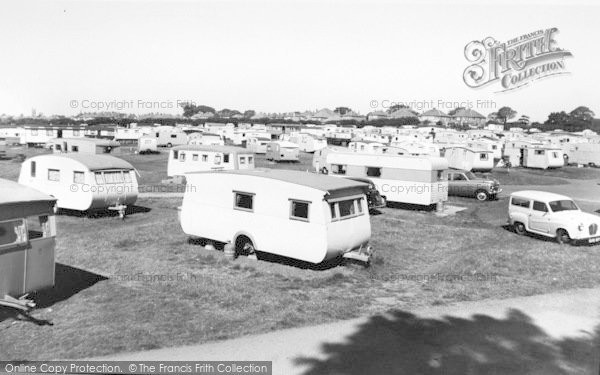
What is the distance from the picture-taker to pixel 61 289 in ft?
39.7

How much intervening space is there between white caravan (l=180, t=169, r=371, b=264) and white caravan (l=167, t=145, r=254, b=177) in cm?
1505

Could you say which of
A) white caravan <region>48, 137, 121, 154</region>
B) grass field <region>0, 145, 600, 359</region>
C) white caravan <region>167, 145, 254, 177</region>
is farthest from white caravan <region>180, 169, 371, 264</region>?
white caravan <region>48, 137, 121, 154</region>

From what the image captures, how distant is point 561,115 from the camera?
116 metres

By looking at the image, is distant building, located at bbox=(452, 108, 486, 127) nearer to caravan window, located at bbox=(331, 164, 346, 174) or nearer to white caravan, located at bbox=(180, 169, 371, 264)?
caravan window, located at bbox=(331, 164, 346, 174)

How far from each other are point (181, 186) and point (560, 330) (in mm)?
25228

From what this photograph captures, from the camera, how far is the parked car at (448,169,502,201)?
90.7ft

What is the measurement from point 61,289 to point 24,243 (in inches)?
87.4

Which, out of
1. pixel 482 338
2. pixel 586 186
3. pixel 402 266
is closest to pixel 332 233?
pixel 402 266

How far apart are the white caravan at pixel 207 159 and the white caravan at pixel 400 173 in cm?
774

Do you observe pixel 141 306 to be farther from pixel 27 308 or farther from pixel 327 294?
pixel 327 294

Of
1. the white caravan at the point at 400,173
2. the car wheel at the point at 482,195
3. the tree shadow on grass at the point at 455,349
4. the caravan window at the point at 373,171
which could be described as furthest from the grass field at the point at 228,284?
the car wheel at the point at 482,195

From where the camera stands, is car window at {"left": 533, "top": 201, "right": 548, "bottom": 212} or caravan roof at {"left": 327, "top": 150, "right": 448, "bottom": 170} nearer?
car window at {"left": 533, "top": 201, "right": 548, "bottom": 212}

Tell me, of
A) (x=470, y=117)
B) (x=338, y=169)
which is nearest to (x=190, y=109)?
(x=470, y=117)

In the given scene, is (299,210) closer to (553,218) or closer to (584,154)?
(553,218)
